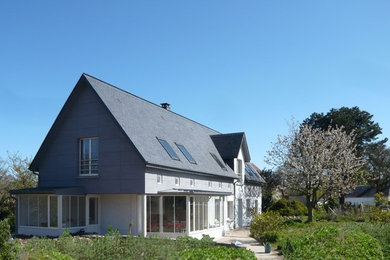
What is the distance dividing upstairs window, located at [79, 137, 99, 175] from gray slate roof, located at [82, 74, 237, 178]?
2032mm

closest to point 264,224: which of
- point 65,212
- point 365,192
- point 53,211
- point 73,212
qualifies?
point 73,212

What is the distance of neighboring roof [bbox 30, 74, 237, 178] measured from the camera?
66.5 feet

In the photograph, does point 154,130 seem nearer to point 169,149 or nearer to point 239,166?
point 169,149

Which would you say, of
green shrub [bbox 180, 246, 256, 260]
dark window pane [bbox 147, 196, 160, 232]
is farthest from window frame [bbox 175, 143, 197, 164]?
green shrub [bbox 180, 246, 256, 260]

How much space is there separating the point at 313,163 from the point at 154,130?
38.8ft

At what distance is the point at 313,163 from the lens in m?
28.4

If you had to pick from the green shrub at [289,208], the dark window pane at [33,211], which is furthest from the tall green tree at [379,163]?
the dark window pane at [33,211]

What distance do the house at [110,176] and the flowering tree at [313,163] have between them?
7.94 metres

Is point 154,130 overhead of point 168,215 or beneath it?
overhead

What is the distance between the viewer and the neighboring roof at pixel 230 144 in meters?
30.8

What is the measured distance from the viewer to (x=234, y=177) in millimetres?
29672

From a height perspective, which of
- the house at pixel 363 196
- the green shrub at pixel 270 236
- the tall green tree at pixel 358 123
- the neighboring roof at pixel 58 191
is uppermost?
the tall green tree at pixel 358 123

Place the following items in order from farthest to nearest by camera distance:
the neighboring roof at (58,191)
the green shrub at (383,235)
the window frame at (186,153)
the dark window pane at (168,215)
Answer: the window frame at (186,153) < the dark window pane at (168,215) < the neighboring roof at (58,191) < the green shrub at (383,235)

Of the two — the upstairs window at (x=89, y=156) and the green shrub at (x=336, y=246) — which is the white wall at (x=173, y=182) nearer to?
the upstairs window at (x=89, y=156)
